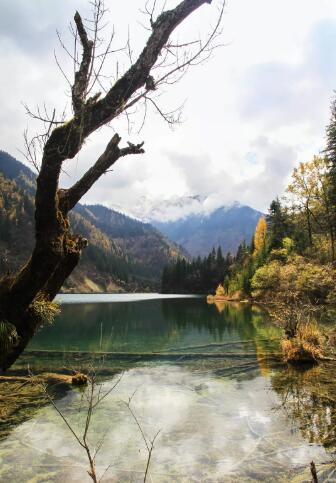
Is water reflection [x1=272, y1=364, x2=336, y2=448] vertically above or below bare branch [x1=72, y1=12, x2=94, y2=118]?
below

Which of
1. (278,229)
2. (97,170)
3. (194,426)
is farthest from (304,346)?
(278,229)

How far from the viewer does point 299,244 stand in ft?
216

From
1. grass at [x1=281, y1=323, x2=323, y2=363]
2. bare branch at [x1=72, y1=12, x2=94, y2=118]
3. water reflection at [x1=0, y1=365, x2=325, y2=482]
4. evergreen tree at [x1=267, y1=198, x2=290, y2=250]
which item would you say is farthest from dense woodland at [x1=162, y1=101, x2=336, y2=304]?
bare branch at [x1=72, y1=12, x2=94, y2=118]

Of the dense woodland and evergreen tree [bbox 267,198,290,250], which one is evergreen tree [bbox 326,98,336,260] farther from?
evergreen tree [bbox 267,198,290,250]

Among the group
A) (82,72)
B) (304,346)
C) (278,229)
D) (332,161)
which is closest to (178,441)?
(82,72)

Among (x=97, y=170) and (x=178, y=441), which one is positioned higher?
(x=97, y=170)

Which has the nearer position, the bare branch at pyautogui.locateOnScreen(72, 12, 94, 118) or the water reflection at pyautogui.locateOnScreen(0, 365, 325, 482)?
the bare branch at pyautogui.locateOnScreen(72, 12, 94, 118)

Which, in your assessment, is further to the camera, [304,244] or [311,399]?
[304,244]

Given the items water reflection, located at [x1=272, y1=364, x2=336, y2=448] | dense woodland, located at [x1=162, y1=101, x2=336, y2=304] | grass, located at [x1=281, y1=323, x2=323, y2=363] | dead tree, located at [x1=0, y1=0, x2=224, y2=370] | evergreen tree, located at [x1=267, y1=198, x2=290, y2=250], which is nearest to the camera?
dead tree, located at [x1=0, y1=0, x2=224, y2=370]

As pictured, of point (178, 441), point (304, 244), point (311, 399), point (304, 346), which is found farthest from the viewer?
point (304, 244)

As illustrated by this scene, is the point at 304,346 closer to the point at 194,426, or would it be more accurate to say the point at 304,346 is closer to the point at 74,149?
the point at 194,426

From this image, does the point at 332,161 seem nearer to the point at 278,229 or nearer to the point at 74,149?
the point at 278,229

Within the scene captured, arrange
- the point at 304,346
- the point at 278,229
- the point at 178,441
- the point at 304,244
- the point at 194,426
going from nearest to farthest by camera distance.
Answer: the point at 178,441
the point at 194,426
the point at 304,346
the point at 304,244
the point at 278,229

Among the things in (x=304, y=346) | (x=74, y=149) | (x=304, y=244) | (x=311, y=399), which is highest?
(x=304, y=244)
